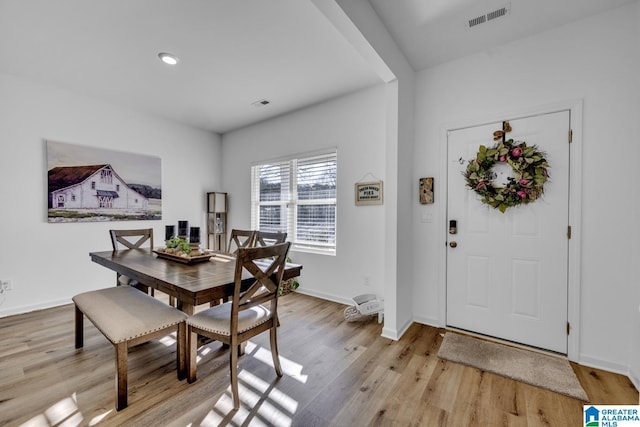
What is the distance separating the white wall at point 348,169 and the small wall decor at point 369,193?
7 centimetres

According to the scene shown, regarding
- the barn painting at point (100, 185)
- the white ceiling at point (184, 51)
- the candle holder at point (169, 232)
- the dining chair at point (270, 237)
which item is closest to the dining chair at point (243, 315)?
the dining chair at point (270, 237)

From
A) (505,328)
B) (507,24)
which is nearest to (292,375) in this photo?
(505,328)

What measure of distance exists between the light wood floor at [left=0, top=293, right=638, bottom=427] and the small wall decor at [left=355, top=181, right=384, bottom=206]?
1.52 metres

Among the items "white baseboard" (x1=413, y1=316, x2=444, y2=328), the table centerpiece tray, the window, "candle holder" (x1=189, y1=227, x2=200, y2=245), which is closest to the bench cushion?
the table centerpiece tray

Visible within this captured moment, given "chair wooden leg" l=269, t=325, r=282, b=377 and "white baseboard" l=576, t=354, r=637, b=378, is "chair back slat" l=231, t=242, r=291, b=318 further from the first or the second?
"white baseboard" l=576, t=354, r=637, b=378

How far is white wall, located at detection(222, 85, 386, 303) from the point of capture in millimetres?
3176

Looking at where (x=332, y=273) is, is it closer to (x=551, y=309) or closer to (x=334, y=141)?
(x=334, y=141)

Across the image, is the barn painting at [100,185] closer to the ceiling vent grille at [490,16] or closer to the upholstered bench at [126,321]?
the upholstered bench at [126,321]

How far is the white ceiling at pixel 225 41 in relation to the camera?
1.99 meters

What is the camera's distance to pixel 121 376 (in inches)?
62.9

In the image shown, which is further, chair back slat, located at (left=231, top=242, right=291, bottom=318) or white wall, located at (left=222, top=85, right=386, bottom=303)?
white wall, located at (left=222, top=85, right=386, bottom=303)

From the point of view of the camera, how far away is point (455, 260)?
2.69 m

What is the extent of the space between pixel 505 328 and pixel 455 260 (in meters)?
0.71

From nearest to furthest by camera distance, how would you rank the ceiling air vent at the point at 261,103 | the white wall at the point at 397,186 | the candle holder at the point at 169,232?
the white wall at the point at 397,186 → the candle holder at the point at 169,232 → the ceiling air vent at the point at 261,103
